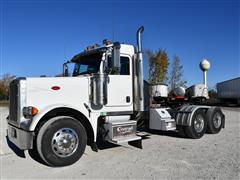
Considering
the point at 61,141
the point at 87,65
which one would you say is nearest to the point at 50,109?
the point at 61,141

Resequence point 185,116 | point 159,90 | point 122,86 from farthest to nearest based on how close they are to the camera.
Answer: point 159,90, point 185,116, point 122,86

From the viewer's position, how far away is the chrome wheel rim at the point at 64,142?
4.74 metres

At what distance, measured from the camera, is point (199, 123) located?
25.4 ft

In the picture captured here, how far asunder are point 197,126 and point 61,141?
471cm

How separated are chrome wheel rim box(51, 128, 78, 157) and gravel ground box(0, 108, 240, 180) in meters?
0.32

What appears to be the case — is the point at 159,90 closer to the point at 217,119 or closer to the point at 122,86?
the point at 122,86

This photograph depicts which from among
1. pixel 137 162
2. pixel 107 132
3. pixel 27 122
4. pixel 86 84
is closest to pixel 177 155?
pixel 137 162

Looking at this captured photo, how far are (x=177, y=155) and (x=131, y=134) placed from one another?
3.88 feet

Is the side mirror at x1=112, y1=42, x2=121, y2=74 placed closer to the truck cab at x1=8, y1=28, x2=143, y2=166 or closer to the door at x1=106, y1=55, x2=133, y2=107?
the truck cab at x1=8, y1=28, x2=143, y2=166

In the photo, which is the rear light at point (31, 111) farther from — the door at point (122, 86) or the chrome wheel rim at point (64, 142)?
the door at point (122, 86)

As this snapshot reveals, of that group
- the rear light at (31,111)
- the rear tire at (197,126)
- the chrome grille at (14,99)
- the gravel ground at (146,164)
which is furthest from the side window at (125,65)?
the rear tire at (197,126)

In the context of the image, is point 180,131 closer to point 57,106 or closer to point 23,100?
point 57,106

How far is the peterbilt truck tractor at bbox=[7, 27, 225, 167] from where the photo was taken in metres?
4.75

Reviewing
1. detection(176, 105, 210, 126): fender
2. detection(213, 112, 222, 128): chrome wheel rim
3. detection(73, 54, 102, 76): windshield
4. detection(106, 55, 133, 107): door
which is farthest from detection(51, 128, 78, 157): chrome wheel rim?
detection(213, 112, 222, 128): chrome wheel rim
